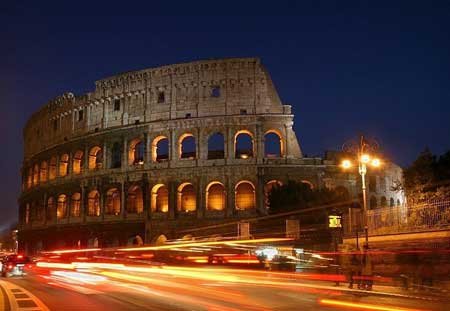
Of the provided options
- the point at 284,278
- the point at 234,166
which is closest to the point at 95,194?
the point at 234,166

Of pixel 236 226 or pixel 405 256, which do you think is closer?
pixel 405 256

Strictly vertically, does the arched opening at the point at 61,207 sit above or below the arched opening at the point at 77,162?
below

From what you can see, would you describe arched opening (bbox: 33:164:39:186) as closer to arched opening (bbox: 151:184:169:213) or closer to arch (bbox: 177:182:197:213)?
arched opening (bbox: 151:184:169:213)

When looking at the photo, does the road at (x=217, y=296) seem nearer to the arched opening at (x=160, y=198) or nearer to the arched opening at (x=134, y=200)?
the arched opening at (x=160, y=198)

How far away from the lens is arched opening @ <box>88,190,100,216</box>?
5188 centimetres

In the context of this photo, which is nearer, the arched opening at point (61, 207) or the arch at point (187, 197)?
the arch at point (187, 197)

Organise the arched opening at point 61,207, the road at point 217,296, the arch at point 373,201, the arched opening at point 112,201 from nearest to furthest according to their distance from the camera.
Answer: the road at point 217,296, the arch at point 373,201, the arched opening at point 112,201, the arched opening at point 61,207

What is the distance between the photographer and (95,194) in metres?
52.3

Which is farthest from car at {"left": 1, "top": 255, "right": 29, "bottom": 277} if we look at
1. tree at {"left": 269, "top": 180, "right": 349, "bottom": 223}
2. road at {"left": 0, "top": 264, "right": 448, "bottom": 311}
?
tree at {"left": 269, "top": 180, "right": 349, "bottom": 223}

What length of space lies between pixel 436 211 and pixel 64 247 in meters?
40.4

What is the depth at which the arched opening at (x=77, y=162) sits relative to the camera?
5431 centimetres

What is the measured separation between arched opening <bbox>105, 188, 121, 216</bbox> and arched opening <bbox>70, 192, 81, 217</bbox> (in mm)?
3965

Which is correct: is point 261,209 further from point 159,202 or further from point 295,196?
point 159,202

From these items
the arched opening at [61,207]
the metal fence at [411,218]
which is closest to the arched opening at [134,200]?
the arched opening at [61,207]
